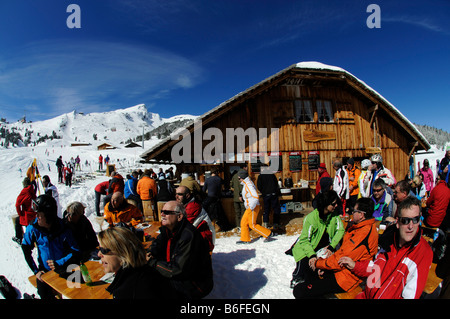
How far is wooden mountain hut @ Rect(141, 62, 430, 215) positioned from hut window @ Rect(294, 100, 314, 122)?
0.15ft

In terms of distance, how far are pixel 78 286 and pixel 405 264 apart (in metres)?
4.02

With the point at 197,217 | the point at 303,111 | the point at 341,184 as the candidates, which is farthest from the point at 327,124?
the point at 197,217

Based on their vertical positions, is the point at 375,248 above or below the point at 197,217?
below

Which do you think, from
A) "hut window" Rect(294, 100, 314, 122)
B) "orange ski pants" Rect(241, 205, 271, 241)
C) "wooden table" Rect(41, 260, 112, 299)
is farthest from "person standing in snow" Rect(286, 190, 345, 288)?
"hut window" Rect(294, 100, 314, 122)

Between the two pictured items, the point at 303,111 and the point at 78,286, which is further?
the point at 303,111

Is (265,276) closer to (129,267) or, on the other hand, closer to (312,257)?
(312,257)

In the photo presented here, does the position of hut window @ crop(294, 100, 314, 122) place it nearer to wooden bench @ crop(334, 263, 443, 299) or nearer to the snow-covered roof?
the snow-covered roof

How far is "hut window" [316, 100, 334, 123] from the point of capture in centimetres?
1105

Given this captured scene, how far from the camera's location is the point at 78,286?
2.93 m

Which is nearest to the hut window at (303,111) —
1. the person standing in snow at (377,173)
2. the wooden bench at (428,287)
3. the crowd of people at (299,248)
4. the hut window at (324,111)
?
the hut window at (324,111)

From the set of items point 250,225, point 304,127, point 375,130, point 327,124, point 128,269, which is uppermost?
point 327,124

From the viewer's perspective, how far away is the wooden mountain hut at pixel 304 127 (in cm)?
942

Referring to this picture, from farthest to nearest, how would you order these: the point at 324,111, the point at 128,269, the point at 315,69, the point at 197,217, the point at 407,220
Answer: the point at 324,111
the point at 315,69
the point at 197,217
the point at 407,220
the point at 128,269

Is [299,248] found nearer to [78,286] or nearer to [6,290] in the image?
[78,286]
